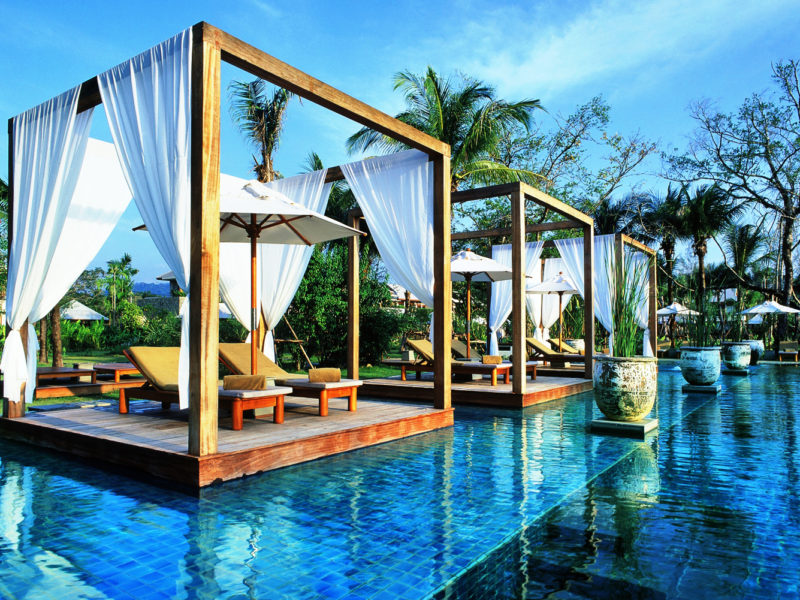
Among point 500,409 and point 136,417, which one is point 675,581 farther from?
point 500,409

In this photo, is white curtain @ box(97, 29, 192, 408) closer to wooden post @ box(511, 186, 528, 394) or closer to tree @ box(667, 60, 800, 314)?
wooden post @ box(511, 186, 528, 394)

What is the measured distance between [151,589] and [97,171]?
14.8ft

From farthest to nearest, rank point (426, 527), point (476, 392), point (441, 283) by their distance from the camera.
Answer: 1. point (476, 392)
2. point (441, 283)
3. point (426, 527)

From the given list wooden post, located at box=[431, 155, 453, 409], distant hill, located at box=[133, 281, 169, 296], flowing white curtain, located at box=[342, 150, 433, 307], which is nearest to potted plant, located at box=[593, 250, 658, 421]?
wooden post, located at box=[431, 155, 453, 409]

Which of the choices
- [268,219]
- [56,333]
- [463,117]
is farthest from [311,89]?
[463,117]

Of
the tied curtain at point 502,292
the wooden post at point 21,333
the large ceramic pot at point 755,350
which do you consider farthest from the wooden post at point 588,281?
the large ceramic pot at point 755,350

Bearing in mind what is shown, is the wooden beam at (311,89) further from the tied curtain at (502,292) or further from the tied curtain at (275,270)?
the tied curtain at (502,292)

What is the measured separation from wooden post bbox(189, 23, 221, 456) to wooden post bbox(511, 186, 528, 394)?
4653 mm

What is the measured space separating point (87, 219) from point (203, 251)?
2.40 metres

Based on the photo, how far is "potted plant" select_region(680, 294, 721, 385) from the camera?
9.65 m

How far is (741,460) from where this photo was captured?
14.9 ft

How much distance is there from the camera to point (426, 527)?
9.71ft

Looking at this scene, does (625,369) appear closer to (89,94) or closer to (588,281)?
(588,281)

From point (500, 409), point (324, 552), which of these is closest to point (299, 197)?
point (500, 409)
